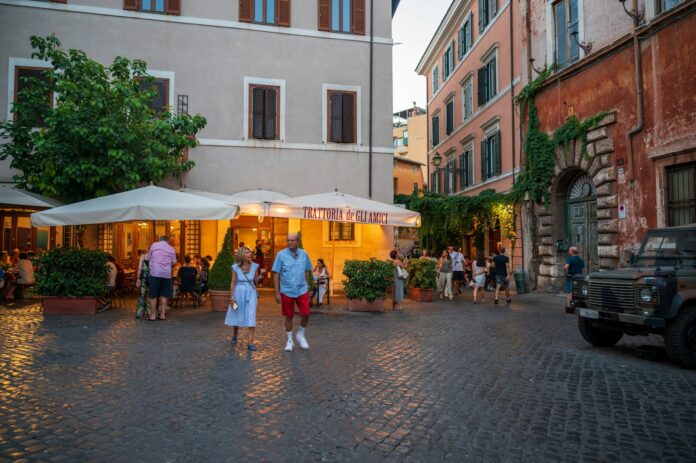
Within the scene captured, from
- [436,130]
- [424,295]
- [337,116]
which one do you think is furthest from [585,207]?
[436,130]

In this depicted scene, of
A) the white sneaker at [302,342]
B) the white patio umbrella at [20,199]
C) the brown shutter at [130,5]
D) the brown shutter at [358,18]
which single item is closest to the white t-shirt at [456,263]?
the brown shutter at [358,18]

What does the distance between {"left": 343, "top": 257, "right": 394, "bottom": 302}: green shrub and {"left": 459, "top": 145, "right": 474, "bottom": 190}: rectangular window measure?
48.0 ft

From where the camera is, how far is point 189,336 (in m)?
9.13

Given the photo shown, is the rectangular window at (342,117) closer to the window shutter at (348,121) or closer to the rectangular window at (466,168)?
the window shutter at (348,121)

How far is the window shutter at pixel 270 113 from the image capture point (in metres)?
17.1

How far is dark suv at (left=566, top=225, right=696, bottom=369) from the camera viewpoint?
7055mm

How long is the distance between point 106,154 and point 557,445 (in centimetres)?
1282

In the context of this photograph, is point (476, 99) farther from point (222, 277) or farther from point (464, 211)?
point (222, 277)

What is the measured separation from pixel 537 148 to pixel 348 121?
6.43m

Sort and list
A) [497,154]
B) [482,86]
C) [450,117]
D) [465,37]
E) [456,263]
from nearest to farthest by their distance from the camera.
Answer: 1. [456,263]
2. [497,154]
3. [482,86]
4. [465,37]
5. [450,117]

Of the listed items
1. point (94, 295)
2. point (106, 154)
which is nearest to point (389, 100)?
point (106, 154)

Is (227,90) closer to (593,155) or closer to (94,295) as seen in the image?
(94,295)

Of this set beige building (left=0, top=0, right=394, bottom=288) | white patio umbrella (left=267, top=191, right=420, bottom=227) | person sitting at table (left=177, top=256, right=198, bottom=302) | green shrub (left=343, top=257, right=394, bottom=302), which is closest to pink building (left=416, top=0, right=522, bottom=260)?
beige building (left=0, top=0, right=394, bottom=288)

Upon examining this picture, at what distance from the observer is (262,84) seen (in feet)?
56.1
